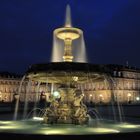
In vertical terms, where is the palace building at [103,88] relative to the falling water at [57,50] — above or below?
above

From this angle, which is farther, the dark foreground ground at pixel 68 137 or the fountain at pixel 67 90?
the fountain at pixel 67 90

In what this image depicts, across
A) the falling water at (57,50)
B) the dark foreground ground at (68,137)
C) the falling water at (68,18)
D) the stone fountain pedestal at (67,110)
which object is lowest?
the dark foreground ground at (68,137)

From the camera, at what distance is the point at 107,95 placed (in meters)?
97.6

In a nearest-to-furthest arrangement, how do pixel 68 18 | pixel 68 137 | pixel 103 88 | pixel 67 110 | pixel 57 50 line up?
pixel 68 137 < pixel 67 110 < pixel 68 18 < pixel 57 50 < pixel 103 88

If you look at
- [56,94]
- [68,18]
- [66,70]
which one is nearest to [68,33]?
[68,18]

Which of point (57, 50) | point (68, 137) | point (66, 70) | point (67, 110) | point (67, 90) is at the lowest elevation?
point (68, 137)

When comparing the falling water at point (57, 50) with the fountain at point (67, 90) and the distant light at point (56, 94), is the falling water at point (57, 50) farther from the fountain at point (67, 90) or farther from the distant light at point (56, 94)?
the distant light at point (56, 94)

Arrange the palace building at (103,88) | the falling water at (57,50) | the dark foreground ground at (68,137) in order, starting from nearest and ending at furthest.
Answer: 1. the dark foreground ground at (68,137)
2. the falling water at (57,50)
3. the palace building at (103,88)

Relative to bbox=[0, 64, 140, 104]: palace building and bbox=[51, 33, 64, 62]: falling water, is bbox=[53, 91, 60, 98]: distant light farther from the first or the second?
bbox=[0, 64, 140, 104]: palace building

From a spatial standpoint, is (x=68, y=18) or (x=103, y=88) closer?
(x=68, y=18)

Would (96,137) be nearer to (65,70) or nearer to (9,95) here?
(65,70)

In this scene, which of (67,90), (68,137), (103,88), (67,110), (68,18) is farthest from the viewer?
(103,88)

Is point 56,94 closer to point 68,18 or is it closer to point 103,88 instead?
point 68,18

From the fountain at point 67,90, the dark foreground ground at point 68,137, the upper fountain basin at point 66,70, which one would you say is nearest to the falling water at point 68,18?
the fountain at point 67,90
